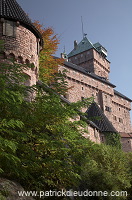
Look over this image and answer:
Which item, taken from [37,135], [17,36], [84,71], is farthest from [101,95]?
[37,135]

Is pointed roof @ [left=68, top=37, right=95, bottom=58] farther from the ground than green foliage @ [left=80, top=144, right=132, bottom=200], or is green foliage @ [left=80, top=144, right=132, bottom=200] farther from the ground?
pointed roof @ [left=68, top=37, right=95, bottom=58]

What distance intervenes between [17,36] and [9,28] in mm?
528

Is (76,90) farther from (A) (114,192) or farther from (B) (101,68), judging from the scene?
(A) (114,192)

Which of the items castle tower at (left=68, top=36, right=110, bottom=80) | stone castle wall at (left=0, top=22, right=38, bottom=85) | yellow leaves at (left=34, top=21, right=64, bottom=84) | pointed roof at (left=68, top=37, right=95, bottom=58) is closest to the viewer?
stone castle wall at (left=0, top=22, right=38, bottom=85)

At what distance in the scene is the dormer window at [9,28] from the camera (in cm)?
1139

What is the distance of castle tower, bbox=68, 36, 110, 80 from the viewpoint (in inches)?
1972

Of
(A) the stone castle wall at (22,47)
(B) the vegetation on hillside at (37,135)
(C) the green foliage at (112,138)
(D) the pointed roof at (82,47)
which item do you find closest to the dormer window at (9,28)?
(A) the stone castle wall at (22,47)

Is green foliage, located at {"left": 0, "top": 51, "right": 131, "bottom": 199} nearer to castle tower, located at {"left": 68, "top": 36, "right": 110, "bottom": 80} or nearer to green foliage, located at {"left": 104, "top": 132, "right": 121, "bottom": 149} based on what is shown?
green foliage, located at {"left": 104, "top": 132, "right": 121, "bottom": 149}

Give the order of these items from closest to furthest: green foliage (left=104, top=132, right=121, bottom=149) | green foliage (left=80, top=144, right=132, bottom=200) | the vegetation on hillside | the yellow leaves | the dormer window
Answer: the vegetation on hillside < green foliage (left=80, top=144, right=132, bottom=200) < the dormer window < the yellow leaves < green foliage (left=104, top=132, right=121, bottom=149)

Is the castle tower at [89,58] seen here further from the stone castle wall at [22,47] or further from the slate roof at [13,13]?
the stone castle wall at [22,47]

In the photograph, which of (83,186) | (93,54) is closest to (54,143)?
(83,186)

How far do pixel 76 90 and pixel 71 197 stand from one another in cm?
2613

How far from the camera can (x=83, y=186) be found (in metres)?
11.0

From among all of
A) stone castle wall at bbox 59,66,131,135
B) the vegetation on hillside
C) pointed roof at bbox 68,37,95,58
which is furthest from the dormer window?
pointed roof at bbox 68,37,95,58
